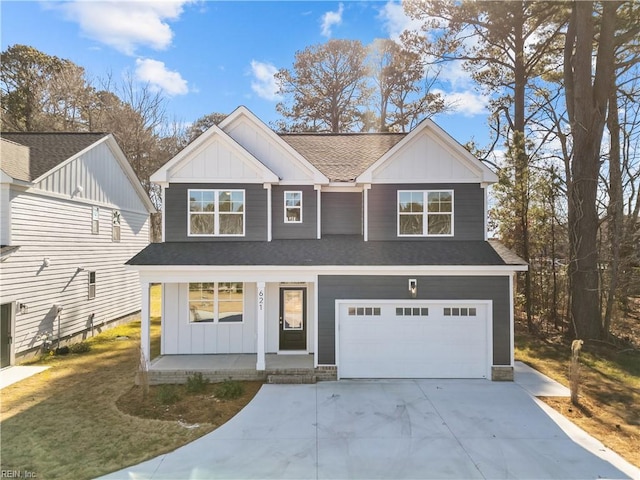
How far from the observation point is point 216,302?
11.0 meters

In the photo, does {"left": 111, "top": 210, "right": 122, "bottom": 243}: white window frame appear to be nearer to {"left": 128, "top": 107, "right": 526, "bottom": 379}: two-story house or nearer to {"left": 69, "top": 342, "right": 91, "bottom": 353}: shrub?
{"left": 69, "top": 342, "right": 91, "bottom": 353}: shrub

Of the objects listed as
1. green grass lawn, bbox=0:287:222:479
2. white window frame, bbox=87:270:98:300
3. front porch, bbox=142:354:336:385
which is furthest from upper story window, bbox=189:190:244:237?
white window frame, bbox=87:270:98:300

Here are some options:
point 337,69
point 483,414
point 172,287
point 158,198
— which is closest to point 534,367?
point 483,414

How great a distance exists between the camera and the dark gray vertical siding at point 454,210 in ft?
35.6

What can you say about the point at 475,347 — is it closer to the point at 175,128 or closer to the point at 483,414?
the point at 483,414

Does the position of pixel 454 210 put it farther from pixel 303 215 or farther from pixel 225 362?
pixel 225 362

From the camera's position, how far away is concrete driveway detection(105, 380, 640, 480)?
5508 millimetres

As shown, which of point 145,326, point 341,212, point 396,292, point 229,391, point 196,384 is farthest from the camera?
point 341,212

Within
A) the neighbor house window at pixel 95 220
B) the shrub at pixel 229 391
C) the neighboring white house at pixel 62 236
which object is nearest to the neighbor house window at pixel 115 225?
the neighboring white house at pixel 62 236

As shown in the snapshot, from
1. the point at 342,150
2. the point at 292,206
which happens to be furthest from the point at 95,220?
the point at 342,150

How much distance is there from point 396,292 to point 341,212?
352cm

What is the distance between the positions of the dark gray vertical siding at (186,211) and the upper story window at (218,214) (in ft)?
0.52

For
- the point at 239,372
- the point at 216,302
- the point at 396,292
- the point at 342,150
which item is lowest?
Answer: the point at 239,372

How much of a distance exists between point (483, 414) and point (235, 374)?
6.12 metres
